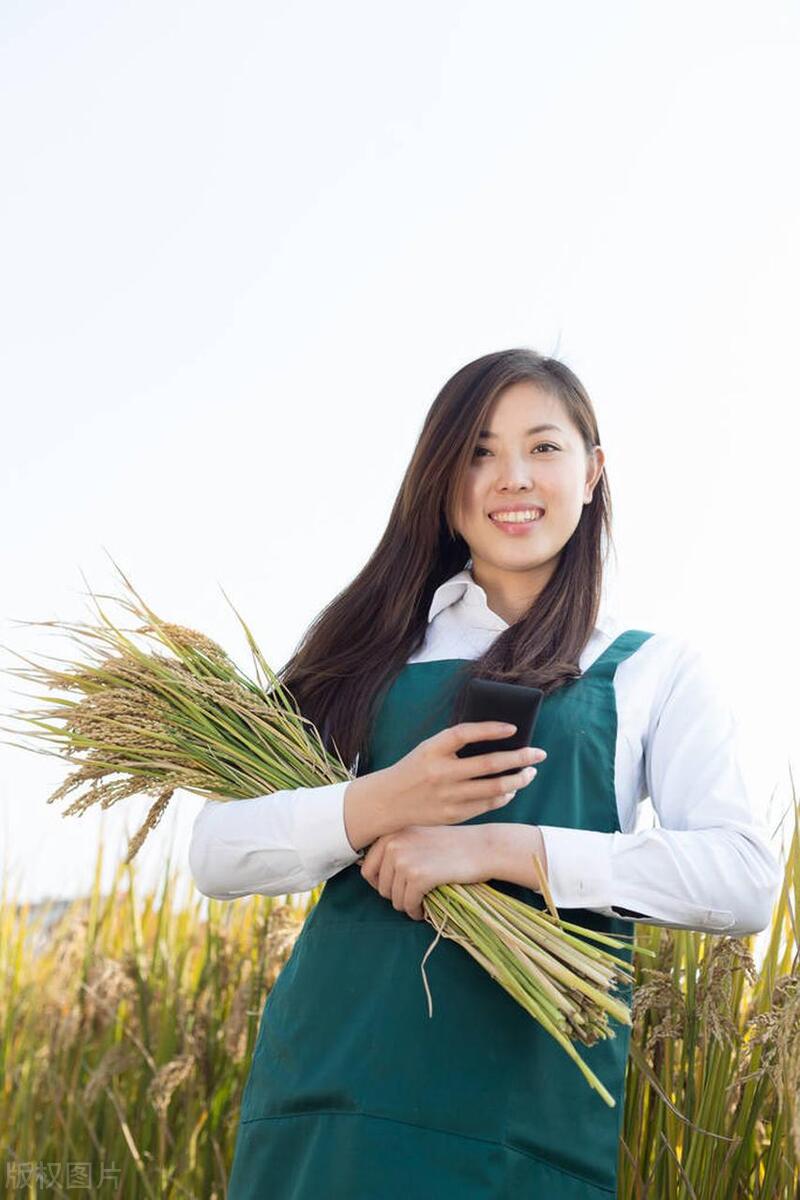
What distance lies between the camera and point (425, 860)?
1842 mm

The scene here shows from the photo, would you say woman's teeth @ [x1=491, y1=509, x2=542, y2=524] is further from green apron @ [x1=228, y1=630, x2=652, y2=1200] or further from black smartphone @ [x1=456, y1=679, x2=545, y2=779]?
black smartphone @ [x1=456, y1=679, x2=545, y2=779]

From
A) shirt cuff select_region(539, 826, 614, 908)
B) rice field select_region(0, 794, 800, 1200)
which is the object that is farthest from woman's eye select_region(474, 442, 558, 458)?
rice field select_region(0, 794, 800, 1200)

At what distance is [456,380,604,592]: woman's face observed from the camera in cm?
225

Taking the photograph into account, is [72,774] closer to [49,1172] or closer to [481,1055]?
[481,1055]

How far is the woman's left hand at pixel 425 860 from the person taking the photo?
1.82 meters

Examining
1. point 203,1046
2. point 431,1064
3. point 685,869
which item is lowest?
point 203,1046

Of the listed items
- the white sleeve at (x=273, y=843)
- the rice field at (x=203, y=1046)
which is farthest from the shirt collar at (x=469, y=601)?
the rice field at (x=203, y=1046)

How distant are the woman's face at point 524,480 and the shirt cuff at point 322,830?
0.54 m

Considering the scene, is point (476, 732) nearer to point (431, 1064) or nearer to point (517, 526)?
point (431, 1064)

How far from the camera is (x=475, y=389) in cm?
231

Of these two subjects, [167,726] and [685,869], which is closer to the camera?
[685,869]

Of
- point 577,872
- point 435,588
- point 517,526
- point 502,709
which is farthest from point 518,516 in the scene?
point 577,872

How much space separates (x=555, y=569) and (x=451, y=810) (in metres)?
0.67

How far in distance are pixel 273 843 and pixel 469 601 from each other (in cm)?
59
